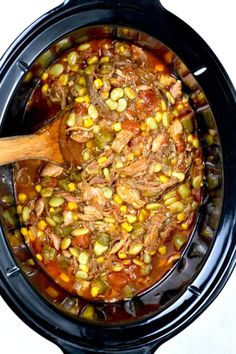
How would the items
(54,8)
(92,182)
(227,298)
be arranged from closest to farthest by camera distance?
(54,8)
(92,182)
(227,298)

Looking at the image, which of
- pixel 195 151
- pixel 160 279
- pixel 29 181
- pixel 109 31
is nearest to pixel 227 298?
pixel 160 279

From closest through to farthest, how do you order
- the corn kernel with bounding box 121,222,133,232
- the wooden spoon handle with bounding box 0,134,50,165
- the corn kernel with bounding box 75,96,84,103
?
1. the wooden spoon handle with bounding box 0,134,50,165
2. the corn kernel with bounding box 75,96,84,103
3. the corn kernel with bounding box 121,222,133,232

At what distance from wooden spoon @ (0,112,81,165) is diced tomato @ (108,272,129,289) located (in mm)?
521

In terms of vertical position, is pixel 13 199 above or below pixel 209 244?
above

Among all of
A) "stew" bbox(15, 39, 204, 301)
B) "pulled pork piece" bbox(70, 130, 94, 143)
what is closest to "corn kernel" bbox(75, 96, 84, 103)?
"stew" bbox(15, 39, 204, 301)

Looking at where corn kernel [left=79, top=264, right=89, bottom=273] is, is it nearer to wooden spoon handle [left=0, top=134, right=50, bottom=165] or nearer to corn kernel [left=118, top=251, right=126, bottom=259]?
corn kernel [left=118, top=251, right=126, bottom=259]

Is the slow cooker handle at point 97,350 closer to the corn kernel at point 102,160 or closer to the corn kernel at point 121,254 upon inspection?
the corn kernel at point 121,254

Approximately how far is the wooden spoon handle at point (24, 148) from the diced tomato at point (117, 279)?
2.01 feet

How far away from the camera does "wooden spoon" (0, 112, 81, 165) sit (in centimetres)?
237

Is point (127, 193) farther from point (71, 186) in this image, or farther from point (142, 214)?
point (71, 186)

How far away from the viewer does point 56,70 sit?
2650 millimetres

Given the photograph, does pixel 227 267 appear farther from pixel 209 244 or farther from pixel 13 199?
pixel 13 199

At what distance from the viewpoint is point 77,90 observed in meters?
2.63

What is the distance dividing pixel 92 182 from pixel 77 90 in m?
0.39
